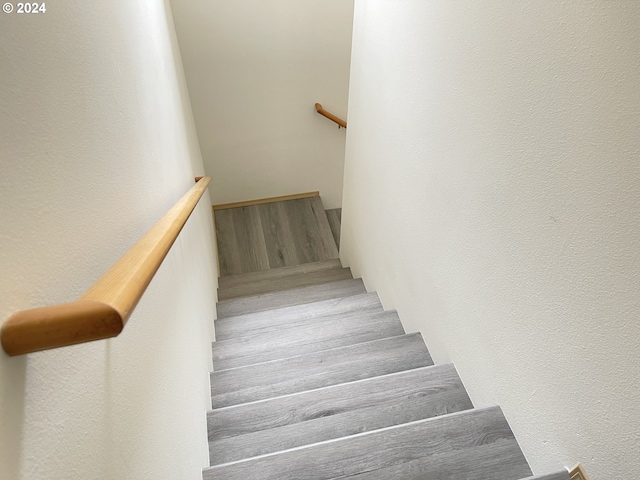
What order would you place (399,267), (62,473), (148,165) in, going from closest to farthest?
(62,473)
(148,165)
(399,267)

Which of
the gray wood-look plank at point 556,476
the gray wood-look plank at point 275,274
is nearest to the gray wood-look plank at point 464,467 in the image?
A: the gray wood-look plank at point 556,476

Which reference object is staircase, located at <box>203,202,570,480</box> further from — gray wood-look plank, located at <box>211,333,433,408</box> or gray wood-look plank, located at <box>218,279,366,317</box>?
gray wood-look plank, located at <box>218,279,366,317</box>

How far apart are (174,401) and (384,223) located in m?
1.50

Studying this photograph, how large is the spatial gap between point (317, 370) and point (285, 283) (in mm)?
1685

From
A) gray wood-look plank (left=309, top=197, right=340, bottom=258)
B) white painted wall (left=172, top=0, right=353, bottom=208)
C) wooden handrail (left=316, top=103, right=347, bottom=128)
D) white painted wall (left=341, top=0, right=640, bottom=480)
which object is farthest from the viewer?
gray wood-look plank (left=309, top=197, right=340, bottom=258)

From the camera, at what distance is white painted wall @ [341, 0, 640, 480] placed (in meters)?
1.02

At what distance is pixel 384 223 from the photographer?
2.62 meters

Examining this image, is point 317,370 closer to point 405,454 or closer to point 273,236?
point 405,454

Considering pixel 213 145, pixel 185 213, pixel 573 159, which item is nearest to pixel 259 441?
pixel 185 213

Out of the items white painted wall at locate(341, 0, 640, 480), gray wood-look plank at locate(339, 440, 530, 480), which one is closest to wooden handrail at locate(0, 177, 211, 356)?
white painted wall at locate(341, 0, 640, 480)

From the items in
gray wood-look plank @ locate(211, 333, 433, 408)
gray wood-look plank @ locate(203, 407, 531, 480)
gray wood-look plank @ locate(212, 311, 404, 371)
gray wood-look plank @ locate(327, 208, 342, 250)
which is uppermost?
gray wood-look plank @ locate(203, 407, 531, 480)

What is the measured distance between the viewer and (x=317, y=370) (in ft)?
7.36

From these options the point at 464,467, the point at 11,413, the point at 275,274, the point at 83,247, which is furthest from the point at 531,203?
the point at 275,274

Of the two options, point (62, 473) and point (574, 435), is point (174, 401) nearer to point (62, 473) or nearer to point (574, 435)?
point (62, 473)
